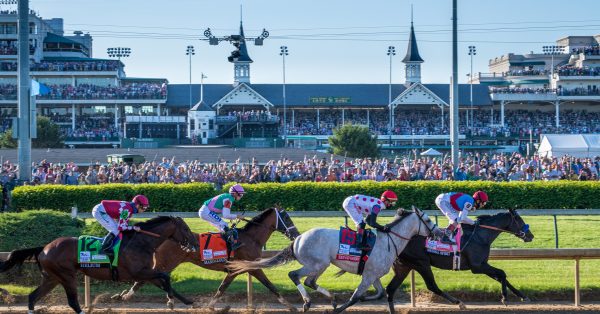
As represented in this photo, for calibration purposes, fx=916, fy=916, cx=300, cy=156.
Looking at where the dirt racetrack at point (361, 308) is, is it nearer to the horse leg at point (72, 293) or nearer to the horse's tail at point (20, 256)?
the horse leg at point (72, 293)

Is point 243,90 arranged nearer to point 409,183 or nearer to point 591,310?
point 409,183

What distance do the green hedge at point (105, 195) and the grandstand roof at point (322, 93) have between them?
37.9m

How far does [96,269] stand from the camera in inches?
403

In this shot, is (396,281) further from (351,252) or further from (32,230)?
(32,230)

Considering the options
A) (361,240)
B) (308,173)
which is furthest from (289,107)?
(361,240)

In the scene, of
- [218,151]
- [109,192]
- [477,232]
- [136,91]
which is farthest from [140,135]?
[477,232]

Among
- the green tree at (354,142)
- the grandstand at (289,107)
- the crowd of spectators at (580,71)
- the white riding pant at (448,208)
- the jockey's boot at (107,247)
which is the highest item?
the crowd of spectators at (580,71)

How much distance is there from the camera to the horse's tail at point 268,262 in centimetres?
1033

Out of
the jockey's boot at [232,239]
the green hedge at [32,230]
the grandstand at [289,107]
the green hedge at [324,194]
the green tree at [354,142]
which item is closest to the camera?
the jockey's boot at [232,239]

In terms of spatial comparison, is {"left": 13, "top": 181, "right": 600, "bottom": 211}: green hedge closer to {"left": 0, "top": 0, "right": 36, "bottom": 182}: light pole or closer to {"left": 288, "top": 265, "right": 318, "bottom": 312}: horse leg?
{"left": 0, "top": 0, "right": 36, "bottom": 182}: light pole

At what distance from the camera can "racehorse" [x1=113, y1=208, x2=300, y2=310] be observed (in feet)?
35.8

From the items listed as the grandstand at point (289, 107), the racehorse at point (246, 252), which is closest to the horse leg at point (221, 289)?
the racehorse at point (246, 252)

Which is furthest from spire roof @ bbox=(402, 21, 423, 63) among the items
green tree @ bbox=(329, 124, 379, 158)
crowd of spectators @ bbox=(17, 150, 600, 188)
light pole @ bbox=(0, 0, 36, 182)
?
Answer: light pole @ bbox=(0, 0, 36, 182)

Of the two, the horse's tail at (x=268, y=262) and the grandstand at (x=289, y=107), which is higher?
the grandstand at (x=289, y=107)
